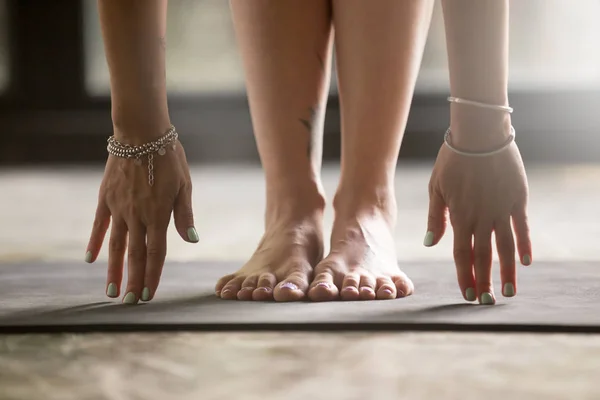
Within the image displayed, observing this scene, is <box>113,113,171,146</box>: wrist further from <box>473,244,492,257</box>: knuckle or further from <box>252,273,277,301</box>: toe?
<box>473,244,492,257</box>: knuckle

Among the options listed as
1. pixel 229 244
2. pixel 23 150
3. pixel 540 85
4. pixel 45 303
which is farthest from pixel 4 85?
pixel 45 303

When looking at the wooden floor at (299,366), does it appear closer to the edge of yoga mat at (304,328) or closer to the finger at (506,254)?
the edge of yoga mat at (304,328)

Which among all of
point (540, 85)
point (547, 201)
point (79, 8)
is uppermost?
point (79, 8)

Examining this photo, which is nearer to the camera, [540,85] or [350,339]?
[350,339]

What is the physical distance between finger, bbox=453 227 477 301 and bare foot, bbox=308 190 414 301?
117mm

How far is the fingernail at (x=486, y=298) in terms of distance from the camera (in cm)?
99

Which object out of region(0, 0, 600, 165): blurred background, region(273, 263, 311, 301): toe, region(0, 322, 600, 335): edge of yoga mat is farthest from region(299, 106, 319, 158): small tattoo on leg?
region(0, 0, 600, 165): blurred background

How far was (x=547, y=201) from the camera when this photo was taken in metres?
2.55

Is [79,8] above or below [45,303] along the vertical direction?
above

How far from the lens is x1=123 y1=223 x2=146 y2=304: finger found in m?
1.01

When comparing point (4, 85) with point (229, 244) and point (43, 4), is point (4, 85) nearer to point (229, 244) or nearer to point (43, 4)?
point (43, 4)

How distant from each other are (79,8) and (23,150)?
2.54 ft

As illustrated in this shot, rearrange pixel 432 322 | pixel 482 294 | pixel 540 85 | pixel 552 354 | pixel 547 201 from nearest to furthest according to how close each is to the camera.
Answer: pixel 552 354 → pixel 432 322 → pixel 482 294 → pixel 547 201 → pixel 540 85

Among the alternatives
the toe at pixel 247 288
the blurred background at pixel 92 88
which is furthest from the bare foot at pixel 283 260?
the blurred background at pixel 92 88
